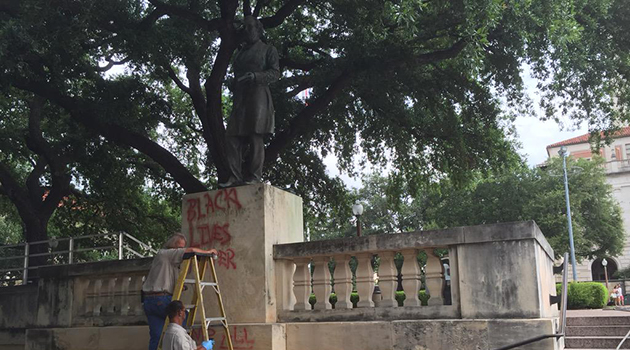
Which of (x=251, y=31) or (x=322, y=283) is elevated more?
(x=251, y=31)

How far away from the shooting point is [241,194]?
7297 millimetres

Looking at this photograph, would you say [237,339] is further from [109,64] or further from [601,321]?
[109,64]

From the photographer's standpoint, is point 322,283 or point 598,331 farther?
point 598,331

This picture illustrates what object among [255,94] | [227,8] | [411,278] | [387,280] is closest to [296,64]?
[227,8]

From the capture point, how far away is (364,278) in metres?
6.65

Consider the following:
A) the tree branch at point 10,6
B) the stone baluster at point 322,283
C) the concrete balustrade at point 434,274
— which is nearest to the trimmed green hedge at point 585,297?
the concrete balustrade at point 434,274

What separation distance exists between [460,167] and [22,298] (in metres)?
12.3

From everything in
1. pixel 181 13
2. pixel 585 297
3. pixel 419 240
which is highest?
pixel 181 13

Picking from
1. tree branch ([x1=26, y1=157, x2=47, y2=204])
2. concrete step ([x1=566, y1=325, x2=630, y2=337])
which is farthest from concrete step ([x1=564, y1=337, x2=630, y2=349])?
tree branch ([x1=26, y1=157, x2=47, y2=204])

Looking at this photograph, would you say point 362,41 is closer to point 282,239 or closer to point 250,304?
point 282,239

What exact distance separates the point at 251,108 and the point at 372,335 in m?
3.29

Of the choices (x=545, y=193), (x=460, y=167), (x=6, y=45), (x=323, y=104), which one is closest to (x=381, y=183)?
(x=545, y=193)

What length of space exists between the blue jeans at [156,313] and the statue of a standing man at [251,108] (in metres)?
1.83

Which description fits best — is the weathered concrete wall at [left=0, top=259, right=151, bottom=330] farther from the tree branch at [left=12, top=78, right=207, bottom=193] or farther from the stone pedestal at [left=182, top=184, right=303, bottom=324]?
the tree branch at [left=12, top=78, right=207, bottom=193]
